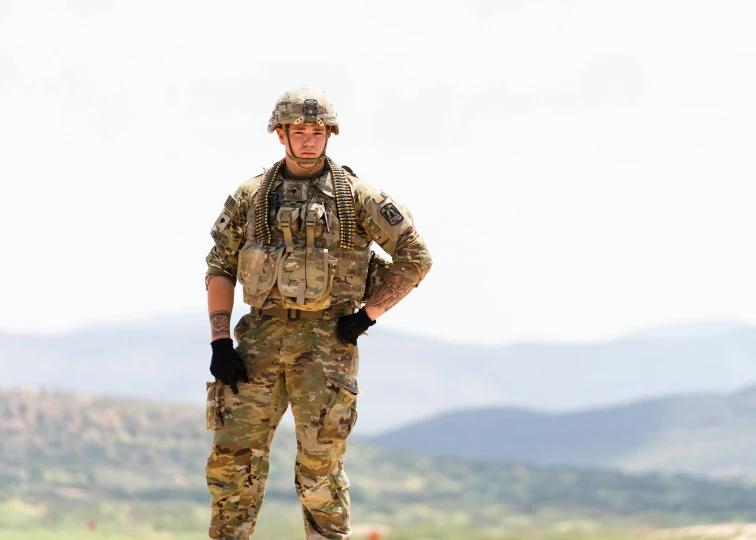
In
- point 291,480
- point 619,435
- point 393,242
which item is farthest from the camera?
point 619,435

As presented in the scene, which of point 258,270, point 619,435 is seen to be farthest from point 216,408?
point 619,435

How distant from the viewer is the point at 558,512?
31859 mm

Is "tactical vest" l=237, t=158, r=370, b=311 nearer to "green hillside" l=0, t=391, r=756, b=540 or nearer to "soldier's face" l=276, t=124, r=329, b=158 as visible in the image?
"soldier's face" l=276, t=124, r=329, b=158

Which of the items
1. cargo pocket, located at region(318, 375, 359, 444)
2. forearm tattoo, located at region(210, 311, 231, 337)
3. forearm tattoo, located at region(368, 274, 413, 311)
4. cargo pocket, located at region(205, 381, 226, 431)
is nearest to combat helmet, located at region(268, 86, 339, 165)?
forearm tattoo, located at region(368, 274, 413, 311)

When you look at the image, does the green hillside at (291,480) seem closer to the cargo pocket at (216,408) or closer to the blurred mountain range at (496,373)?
the cargo pocket at (216,408)

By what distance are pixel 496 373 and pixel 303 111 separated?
16956cm

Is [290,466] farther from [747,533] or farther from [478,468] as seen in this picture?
[747,533]

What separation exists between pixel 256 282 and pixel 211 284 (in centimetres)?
45

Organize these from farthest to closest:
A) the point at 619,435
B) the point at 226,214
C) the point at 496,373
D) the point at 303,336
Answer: the point at 496,373, the point at 619,435, the point at 226,214, the point at 303,336

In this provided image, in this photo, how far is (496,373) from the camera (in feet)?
575

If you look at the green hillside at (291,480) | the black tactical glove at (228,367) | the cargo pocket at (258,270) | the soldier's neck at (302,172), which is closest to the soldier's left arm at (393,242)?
the soldier's neck at (302,172)

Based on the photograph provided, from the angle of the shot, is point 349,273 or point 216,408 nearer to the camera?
point 216,408

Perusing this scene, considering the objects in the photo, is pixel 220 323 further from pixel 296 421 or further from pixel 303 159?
pixel 303 159

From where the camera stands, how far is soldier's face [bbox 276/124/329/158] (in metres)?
7.44
